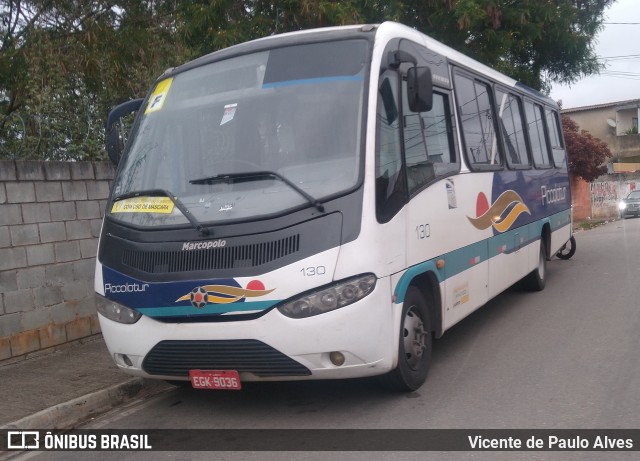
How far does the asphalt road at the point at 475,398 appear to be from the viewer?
201 inches

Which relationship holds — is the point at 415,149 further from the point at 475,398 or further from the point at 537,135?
the point at 537,135

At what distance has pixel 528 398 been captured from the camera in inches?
225

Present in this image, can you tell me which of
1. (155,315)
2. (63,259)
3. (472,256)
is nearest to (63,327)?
(63,259)

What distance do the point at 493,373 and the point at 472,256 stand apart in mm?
1289

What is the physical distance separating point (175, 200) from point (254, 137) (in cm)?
79

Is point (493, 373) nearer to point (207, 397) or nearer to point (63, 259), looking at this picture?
point (207, 397)

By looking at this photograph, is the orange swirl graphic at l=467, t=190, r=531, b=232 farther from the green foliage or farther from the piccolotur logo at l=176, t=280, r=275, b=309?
the green foliage

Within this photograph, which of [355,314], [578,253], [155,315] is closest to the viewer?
[355,314]

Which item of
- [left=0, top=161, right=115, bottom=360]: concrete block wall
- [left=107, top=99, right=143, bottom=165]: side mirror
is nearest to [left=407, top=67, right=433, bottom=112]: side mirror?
[left=107, top=99, right=143, bottom=165]: side mirror

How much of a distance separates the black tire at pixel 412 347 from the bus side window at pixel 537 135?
5134 mm

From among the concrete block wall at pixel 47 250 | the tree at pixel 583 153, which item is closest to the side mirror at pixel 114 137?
the concrete block wall at pixel 47 250

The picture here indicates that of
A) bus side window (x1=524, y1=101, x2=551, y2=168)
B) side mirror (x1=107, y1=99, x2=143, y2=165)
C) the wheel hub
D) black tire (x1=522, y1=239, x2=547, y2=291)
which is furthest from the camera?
black tire (x1=522, y1=239, x2=547, y2=291)

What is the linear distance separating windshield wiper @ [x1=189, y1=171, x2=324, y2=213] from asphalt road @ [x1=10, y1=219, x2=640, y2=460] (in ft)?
5.43

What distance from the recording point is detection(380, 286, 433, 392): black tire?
5629 millimetres
